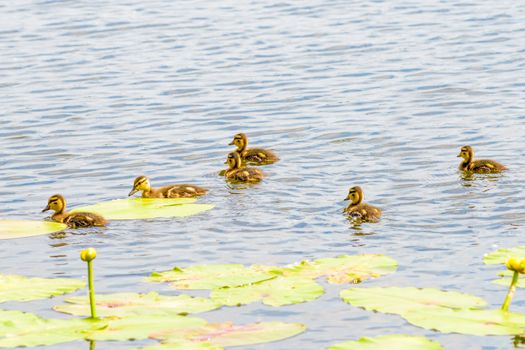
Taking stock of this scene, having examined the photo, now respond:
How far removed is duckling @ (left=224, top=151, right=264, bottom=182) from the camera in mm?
15492

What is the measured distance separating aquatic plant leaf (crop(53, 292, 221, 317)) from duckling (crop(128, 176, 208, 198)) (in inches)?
167

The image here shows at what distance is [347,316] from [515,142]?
23.4ft

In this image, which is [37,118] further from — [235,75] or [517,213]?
[517,213]

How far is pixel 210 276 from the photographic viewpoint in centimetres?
1090

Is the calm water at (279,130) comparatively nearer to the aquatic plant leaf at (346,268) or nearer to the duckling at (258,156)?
the aquatic plant leaf at (346,268)

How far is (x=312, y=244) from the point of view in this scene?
12547mm

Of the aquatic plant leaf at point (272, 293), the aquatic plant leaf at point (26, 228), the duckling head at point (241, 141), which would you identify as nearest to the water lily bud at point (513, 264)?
the aquatic plant leaf at point (272, 293)

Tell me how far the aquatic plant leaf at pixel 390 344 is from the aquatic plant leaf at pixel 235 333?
2.27 ft

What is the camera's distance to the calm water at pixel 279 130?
478 inches

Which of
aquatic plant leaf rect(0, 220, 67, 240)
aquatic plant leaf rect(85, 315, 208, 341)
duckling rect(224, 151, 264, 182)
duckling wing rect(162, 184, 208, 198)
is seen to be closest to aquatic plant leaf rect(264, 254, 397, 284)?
aquatic plant leaf rect(85, 315, 208, 341)

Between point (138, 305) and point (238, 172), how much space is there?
5677mm

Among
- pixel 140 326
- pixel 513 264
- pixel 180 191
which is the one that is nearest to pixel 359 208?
pixel 180 191

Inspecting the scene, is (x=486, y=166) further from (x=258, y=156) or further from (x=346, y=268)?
(x=346, y=268)

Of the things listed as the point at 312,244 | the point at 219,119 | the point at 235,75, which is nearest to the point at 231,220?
the point at 312,244
